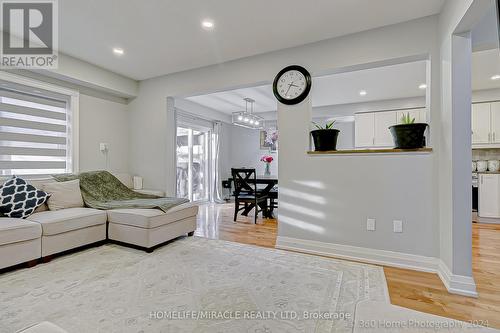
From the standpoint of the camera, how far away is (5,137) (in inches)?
120

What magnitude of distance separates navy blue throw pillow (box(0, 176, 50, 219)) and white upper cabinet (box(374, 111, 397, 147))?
19.5 feet

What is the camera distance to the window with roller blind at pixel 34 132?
308 cm

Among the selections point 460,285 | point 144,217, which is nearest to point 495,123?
point 460,285

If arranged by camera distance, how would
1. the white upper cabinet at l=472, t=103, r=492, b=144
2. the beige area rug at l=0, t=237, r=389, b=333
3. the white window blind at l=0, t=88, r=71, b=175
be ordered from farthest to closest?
A: 1. the white upper cabinet at l=472, t=103, r=492, b=144
2. the white window blind at l=0, t=88, r=71, b=175
3. the beige area rug at l=0, t=237, r=389, b=333

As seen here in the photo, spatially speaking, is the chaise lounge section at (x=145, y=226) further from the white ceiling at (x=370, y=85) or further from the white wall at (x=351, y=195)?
the white ceiling at (x=370, y=85)

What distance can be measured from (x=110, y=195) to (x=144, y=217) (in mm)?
1158

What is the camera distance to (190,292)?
1.96 meters

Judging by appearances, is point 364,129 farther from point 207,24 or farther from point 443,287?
point 207,24

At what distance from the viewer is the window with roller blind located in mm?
3084

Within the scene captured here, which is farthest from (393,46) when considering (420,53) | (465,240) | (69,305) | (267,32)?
(69,305)

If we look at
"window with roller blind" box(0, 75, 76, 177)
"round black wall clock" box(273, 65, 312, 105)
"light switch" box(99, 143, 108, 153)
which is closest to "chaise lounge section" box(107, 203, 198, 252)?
"window with roller blind" box(0, 75, 76, 177)

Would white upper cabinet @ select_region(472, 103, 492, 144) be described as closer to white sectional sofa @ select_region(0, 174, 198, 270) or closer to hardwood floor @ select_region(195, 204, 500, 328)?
hardwood floor @ select_region(195, 204, 500, 328)
